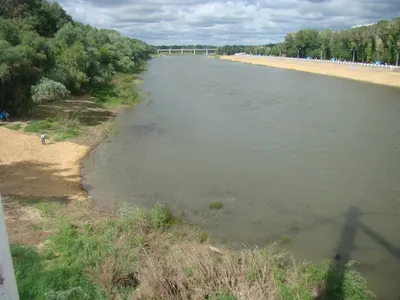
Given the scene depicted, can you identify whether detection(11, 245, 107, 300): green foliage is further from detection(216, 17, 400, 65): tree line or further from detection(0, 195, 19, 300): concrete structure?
detection(216, 17, 400, 65): tree line

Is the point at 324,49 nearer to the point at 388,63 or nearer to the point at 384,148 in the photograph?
the point at 388,63

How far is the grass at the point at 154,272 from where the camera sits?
7.84 meters

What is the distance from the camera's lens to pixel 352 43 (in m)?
87.6

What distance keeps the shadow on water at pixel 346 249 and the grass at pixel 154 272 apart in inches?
1.9

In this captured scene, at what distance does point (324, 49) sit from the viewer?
108250 millimetres

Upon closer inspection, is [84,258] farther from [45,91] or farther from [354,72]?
[354,72]

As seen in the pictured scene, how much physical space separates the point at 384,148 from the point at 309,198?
10.3m

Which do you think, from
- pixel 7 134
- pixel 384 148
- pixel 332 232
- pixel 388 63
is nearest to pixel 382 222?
pixel 332 232

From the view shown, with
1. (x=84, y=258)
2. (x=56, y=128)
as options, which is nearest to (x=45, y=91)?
(x=56, y=128)

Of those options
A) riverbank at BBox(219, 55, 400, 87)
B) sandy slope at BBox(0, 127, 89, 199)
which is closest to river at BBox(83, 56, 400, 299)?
sandy slope at BBox(0, 127, 89, 199)

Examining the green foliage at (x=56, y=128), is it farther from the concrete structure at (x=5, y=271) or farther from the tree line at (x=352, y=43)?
the tree line at (x=352, y=43)

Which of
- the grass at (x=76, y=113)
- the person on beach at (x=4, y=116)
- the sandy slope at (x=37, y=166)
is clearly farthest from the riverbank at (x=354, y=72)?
the person on beach at (x=4, y=116)

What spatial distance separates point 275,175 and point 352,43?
80.1 m

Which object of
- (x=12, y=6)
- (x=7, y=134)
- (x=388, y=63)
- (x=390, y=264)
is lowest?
(x=390, y=264)
